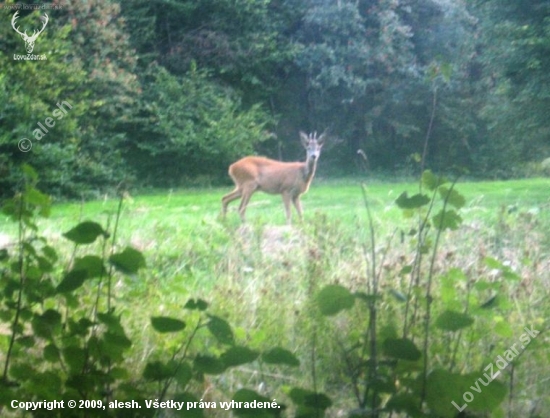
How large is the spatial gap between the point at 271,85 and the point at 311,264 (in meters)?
2.23

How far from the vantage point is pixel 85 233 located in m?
1.52

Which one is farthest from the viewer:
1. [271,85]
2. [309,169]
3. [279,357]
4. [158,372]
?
[309,169]

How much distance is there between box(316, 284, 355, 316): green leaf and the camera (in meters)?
1.45

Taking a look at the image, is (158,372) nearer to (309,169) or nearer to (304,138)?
(304,138)

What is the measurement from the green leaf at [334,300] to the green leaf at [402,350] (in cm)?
11

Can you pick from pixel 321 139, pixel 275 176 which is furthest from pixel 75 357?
pixel 275 176

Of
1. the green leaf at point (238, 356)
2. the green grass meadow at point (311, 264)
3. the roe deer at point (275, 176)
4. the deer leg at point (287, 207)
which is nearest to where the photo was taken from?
the green leaf at point (238, 356)

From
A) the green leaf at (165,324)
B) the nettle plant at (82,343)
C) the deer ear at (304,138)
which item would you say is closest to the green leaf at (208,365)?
the nettle plant at (82,343)

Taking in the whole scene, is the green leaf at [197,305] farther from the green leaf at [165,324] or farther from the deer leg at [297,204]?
the deer leg at [297,204]

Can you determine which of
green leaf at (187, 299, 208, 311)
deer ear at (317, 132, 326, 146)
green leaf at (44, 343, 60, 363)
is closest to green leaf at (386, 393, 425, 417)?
green leaf at (187, 299, 208, 311)

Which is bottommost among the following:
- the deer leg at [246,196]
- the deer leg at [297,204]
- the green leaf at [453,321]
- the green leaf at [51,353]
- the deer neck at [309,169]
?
the deer leg at [246,196]

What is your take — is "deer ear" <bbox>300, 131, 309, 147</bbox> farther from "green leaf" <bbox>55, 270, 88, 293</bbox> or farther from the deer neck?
"green leaf" <bbox>55, 270, 88, 293</bbox>

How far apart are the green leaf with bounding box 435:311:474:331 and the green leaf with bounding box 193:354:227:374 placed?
423 millimetres

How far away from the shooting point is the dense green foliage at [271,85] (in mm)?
3959
